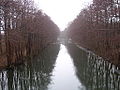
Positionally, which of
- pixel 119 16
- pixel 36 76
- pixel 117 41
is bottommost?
pixel 36 76

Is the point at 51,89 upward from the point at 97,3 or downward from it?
downward

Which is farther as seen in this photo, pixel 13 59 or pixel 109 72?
pixel 13 59

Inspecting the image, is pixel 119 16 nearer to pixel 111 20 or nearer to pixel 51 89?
pixel 111 20

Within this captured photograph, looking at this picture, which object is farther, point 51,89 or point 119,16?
point 119,16

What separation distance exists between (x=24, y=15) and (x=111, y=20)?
10236 mm

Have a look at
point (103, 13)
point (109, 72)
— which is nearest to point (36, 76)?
point (109, 72)

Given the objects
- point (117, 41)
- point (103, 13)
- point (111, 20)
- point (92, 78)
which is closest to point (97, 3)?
point (103, 13)

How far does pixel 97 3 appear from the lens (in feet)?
94.4

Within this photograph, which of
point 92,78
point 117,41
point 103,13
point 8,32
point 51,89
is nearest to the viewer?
point 51,89

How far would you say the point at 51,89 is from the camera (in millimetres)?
15195

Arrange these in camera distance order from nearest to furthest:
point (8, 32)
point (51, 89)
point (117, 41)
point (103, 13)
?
1. point (51, 89)
2. point (117, 41)
3. point (8, 32)
4. point (103, 13)

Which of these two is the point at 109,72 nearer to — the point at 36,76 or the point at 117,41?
the point at 117,41

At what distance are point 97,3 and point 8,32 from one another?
10.9 meters

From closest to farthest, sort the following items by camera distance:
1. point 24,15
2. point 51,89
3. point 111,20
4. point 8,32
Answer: point 51,89, point 8,32, point 111,20, point 24,15
